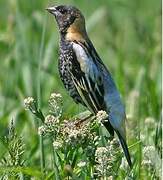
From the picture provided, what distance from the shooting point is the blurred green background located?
20.5 ft

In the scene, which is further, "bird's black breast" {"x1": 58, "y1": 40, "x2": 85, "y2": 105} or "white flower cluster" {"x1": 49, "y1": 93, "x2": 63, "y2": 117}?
"bird's black breast" {"x1": 58, "y1": 40, "x2": 85, "y2": 105}

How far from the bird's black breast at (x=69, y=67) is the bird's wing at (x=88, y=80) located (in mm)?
15

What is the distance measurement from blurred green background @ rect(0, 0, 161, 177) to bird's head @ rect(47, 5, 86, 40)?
91 millimetres

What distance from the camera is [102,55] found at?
8664mm

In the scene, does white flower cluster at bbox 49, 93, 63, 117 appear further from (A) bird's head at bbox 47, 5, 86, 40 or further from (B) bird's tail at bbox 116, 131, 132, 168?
(A) bird's head at bbox 47, 5, 86, 40

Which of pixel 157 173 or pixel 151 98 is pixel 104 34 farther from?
pixel 157 173

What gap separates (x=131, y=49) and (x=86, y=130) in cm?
488

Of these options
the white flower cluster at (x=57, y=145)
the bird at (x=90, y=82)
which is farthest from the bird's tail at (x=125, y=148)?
the white flower cluster at (x=57, y=145)

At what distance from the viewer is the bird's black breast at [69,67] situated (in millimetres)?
5082

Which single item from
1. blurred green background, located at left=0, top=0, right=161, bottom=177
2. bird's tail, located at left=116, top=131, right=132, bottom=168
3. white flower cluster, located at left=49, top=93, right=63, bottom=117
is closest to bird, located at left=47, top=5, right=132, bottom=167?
bird's tail, located at left=116, top=131, right=132, bottom=168

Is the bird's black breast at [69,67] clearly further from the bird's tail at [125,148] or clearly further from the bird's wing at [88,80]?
the bird's tail at [125,148]

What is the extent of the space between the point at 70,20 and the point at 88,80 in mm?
493

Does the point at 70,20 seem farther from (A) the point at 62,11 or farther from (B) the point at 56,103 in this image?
(B) the point at 56,103

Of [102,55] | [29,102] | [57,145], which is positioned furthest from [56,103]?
[102,55]
